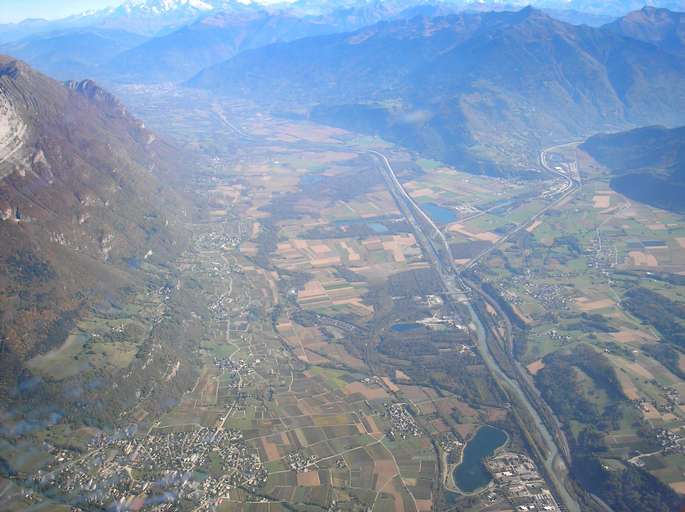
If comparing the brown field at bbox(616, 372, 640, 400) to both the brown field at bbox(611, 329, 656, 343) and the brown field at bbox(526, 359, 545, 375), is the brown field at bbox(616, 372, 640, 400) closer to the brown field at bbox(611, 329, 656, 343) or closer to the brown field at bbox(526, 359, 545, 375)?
the brown field at bbox(526, 359, 545, 375)

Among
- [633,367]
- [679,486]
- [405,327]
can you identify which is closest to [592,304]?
[633,367]

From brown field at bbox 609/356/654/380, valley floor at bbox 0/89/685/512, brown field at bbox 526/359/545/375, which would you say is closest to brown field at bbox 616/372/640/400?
valley floor at bbox 0/89/685/512

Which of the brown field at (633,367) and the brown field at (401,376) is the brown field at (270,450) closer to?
the brown field at (401,376)

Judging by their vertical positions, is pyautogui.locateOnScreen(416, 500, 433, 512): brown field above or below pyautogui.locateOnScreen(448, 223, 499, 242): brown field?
above

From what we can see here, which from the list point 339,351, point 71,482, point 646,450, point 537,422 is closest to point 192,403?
point 71,482

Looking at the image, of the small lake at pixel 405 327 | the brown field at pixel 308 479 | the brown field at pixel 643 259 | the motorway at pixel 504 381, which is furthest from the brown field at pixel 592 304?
the brown field at pixel 308 479

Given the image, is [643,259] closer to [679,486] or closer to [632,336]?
[632,336]
